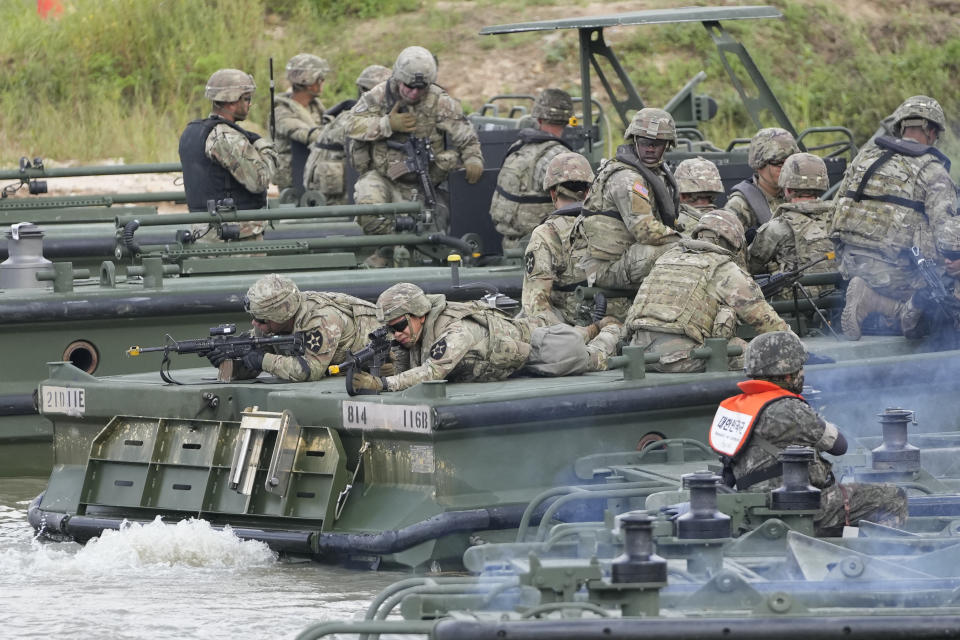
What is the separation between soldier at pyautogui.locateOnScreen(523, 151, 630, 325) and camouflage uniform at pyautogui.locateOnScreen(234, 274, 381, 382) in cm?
122

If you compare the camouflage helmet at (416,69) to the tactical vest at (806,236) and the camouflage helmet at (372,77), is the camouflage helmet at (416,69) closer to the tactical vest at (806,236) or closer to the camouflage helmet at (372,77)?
the camouflage helmet at (372,77)

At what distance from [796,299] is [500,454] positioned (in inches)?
102

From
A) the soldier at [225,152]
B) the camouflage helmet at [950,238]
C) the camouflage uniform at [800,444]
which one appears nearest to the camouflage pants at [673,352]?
the camouflage helmet at [950,238]

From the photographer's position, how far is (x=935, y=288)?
10.6 m

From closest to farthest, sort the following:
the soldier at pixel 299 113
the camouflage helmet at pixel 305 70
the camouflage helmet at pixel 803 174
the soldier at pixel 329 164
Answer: the camouflage helmet at pixel 803 174
the soldier at pixel 329 164
the soldier at pixel 299 113
the camouflage helmet at pixel 305 70

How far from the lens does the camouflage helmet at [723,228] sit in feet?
33.4

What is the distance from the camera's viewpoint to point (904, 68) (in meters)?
Result: 24.1

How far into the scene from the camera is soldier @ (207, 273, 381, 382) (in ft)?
31.5

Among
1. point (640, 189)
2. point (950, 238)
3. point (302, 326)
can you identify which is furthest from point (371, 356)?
point (950, 238)

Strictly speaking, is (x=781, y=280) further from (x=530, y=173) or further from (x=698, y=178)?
(x=530, y=173)

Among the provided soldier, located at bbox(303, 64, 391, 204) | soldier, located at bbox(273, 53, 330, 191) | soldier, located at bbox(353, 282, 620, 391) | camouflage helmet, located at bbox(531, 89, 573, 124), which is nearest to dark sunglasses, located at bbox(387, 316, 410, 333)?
soldier, located at bbox(353, 282, 620, 391)

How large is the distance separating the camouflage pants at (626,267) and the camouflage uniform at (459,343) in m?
0.79

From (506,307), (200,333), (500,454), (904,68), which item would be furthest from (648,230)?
(904,68)

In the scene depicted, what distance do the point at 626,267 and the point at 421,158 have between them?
2.76 m
